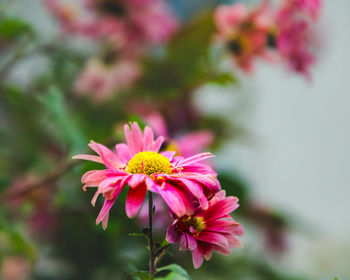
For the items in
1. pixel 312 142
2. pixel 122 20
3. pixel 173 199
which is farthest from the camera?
pixel 312 142

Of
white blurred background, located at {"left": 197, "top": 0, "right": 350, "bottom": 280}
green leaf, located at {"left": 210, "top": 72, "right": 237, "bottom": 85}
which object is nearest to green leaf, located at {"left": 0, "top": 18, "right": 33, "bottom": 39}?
green leaf, located at {"left": 210, "top": 72, "right": 237, "bottom": 85}

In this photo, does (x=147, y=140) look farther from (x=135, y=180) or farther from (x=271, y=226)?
(x=271, y=226)

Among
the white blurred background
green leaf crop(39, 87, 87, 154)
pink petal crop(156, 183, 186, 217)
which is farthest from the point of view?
the white blurred background

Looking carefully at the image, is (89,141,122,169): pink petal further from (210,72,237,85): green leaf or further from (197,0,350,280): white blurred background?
(197,0,350,280): white blurred background

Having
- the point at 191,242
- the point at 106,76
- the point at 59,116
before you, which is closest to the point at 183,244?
the point at 191,242

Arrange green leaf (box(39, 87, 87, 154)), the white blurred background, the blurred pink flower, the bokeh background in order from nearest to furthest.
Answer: green leaf (box(39, 87, 87, 154))
the blurred pink flower
the bokeh background
the white blurred background

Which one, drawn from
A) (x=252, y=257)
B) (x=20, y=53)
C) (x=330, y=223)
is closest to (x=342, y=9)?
(x=330, y=223)
